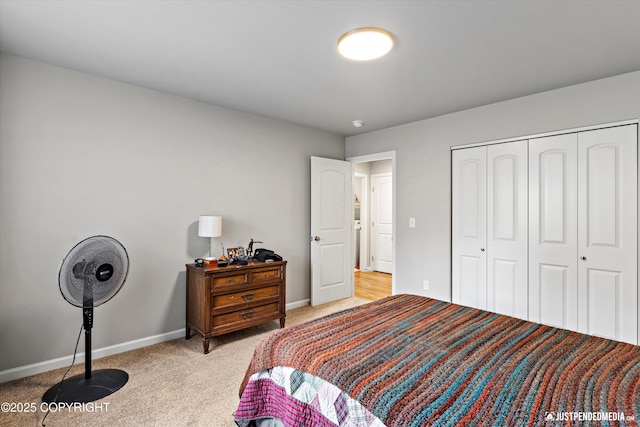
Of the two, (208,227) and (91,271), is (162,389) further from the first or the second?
(208,227)

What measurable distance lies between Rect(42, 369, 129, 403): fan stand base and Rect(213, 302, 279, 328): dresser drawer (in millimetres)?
799

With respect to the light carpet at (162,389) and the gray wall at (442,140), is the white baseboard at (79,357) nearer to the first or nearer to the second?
the light carpet at (162,389)

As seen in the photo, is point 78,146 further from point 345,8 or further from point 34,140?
point 345,8

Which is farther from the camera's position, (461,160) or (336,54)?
(461,160)

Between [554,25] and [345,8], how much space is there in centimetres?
131

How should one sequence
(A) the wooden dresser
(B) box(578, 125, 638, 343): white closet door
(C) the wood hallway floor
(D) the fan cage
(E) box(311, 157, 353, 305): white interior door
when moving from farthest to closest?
(C) the wood hallway floor → (E) box(311, 157, 353, 305): white interior door → (A) the wooden dresser → (B) box(578, 125, 638, 343): white closet door → (D) the fan cage

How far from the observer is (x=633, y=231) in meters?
2.60

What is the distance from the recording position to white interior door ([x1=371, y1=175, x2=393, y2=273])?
262 inches

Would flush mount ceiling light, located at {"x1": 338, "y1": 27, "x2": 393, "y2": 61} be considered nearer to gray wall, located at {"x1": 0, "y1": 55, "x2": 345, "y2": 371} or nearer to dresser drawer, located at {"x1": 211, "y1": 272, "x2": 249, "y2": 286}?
gray wall, located at {"x1": 0, "y1": 55, "x2": 345, "y2": 371}

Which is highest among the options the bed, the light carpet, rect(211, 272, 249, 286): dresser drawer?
rect(211, 272, 249, 286): dresser drawer

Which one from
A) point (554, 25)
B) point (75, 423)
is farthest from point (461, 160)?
point (75, 423)

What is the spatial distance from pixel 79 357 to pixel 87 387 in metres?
0.53

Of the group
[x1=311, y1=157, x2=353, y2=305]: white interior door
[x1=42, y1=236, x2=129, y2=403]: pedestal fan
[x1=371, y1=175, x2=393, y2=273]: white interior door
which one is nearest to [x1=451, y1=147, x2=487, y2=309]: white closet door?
[x1=311, y1=157, x2=353, y2=305]: white interior door

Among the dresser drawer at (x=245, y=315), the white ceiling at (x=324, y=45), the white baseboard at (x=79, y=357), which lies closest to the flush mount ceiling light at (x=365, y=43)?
the white ceiling at (x=324, y=45)
